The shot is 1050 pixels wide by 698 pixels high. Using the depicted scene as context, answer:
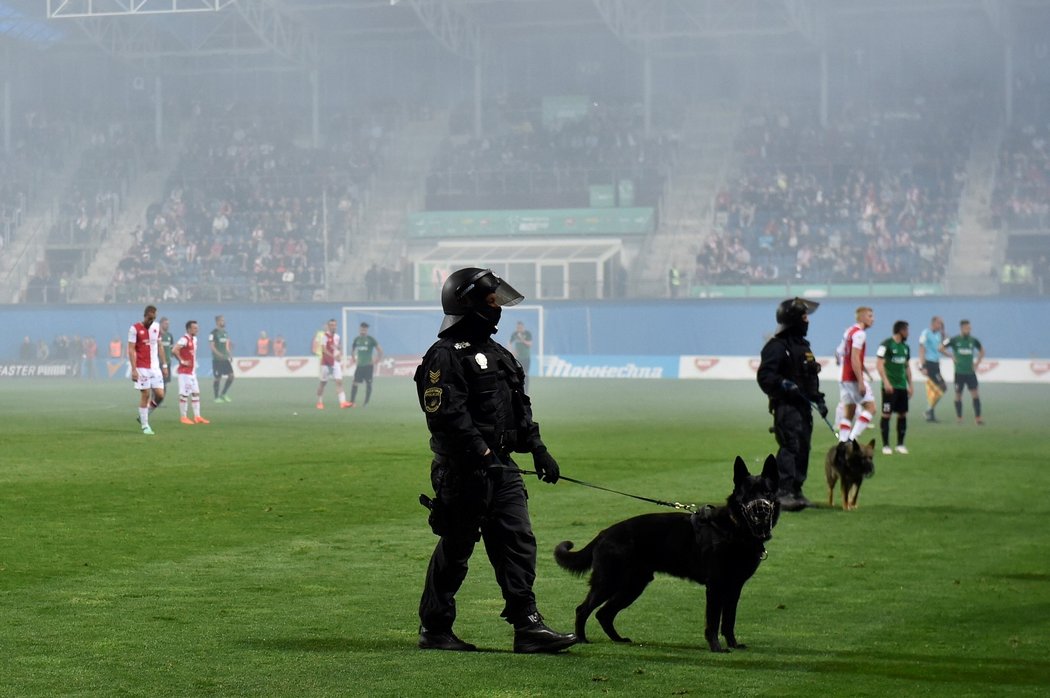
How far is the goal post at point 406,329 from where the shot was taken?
47.4 metres

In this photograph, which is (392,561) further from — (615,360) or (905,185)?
(905,185)

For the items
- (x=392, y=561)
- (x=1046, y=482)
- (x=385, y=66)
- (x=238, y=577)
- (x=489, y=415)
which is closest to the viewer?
(x=489, y=415)

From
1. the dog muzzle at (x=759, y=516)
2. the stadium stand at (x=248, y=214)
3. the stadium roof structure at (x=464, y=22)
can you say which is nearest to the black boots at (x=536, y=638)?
the dog muzzle at (x=759, y=516)

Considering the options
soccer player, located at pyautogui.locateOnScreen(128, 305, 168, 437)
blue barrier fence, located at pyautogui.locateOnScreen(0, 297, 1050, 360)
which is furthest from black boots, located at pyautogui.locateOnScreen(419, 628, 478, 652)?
blue barrier fence, located at pyautogui.locateOnScreen(0, 297, 1050, 360)

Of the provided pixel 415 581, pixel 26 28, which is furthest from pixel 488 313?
pixel 26 28

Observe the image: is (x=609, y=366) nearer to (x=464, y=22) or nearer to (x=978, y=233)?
(x=978, y=233)

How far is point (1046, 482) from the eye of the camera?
52.5ft

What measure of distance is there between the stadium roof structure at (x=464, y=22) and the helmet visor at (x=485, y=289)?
1816 inches

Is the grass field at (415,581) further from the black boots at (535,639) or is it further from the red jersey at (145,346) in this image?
the red jersey at (145,346)

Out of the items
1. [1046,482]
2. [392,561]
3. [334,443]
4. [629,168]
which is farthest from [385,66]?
[392,561]

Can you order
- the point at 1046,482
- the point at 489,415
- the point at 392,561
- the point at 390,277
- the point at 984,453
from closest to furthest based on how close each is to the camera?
the point at 489,415
the point at 392,561
the point at 1046,482
the point at 984,453
the point at 390,277

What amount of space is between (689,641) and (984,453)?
13369 millimetres

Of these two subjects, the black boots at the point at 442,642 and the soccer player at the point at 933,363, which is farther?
the soccer player at the point at 933,363

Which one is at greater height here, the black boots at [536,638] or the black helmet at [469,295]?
the black helmet at [469,295]
